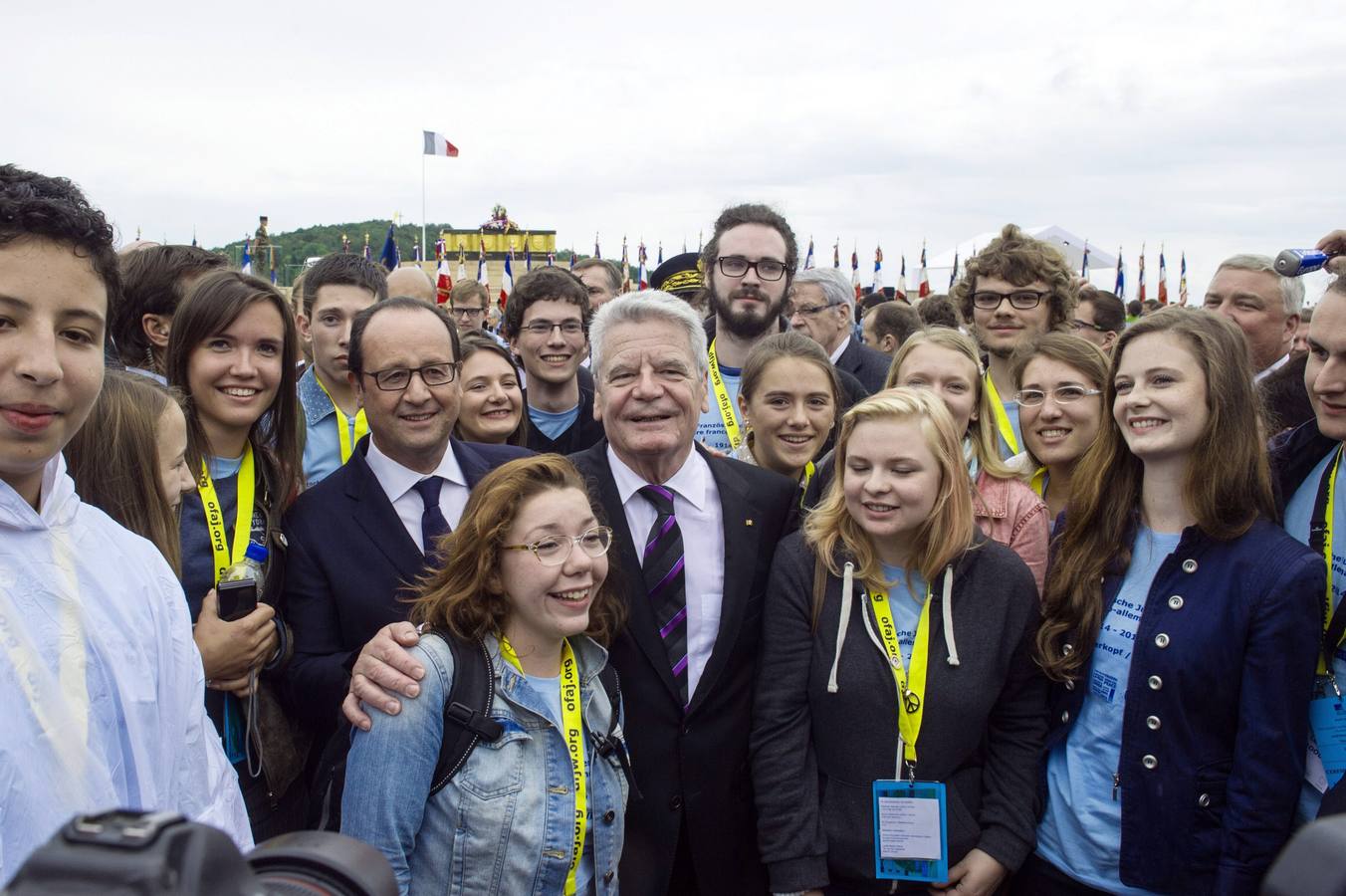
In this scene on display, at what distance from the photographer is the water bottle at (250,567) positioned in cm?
276

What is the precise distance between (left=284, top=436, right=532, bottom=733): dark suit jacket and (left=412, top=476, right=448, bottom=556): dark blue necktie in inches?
2.9

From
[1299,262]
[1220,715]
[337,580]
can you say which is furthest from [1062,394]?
[337,580]

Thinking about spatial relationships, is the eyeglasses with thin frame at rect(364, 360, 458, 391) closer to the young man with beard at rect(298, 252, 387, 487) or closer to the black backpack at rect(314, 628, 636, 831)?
the black backpack at rect(314, 628, 636, 831)

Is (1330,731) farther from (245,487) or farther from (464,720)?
(245,487)

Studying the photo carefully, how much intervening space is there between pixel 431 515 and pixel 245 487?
63 centimetres

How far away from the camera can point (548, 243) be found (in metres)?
42.2

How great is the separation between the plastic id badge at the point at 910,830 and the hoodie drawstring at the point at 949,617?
0.37 metres

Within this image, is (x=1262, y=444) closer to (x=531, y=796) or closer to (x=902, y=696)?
(x=902, y=696)

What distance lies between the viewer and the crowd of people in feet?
8.04

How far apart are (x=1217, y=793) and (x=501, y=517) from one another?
204 cm

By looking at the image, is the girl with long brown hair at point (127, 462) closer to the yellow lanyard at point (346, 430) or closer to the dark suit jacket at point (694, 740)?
the dark suit jacket at point (694, 740)

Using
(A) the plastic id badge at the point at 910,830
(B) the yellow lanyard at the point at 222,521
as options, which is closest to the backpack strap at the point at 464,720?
(B) the yellow lanyard at the point at 222,521

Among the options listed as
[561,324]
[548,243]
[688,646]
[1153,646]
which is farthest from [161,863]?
[548,243]

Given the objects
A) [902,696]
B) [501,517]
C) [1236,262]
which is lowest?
[902,696]
